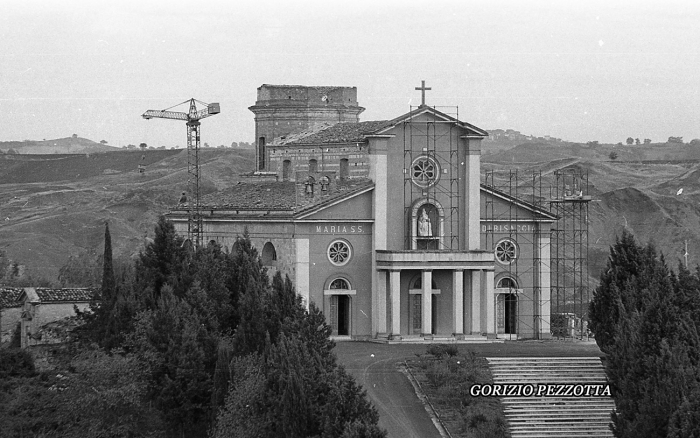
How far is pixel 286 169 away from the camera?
6812 cm

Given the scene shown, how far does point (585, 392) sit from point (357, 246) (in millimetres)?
13274

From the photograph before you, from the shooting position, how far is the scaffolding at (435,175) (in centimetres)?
5772

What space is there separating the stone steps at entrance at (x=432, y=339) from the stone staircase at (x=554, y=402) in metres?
6.00

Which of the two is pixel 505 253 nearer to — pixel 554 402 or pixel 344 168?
pixel 344 168

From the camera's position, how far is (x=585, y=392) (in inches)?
1865

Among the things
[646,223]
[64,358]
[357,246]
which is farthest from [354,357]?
[646,223]

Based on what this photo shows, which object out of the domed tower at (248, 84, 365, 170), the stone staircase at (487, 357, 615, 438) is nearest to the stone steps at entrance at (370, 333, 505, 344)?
the stone staircase at (487, 357, 615, 438)

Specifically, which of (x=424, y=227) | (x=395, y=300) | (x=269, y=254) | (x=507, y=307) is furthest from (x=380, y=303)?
(x=507, y=307)

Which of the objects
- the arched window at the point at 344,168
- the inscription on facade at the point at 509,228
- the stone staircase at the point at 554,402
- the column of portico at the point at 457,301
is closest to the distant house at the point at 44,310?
the arched window at the point at 344,168

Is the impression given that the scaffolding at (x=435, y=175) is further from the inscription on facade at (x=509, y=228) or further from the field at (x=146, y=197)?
the field at (x=146, y=197)

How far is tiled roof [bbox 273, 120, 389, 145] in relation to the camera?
62969 millimetres

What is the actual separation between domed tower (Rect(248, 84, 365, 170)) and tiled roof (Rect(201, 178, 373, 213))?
572 centimetres

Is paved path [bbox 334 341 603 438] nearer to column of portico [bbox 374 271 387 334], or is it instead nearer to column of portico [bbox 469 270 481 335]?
column of portico [bbox 374 271 387 334]

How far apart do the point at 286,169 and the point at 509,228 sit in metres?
13.0
